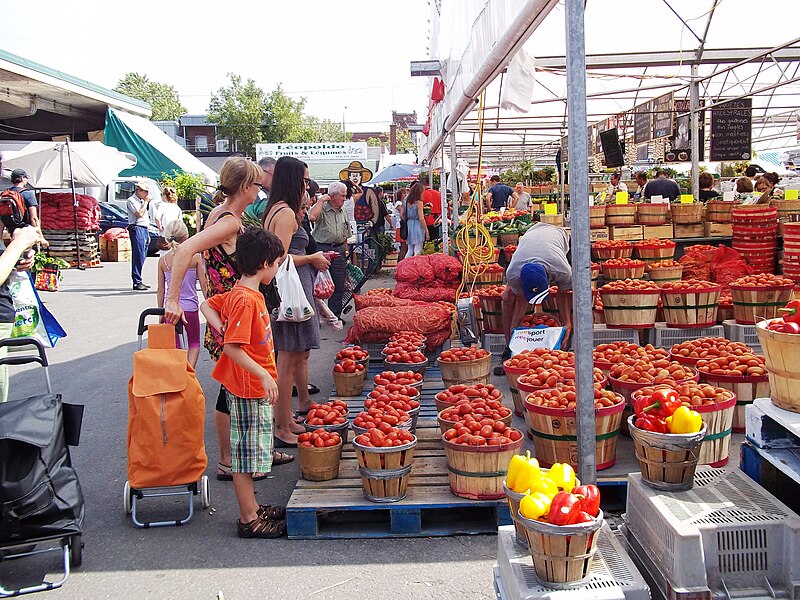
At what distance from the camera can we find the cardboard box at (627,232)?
36.4 ft

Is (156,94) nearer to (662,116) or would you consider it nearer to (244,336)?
(662,116)

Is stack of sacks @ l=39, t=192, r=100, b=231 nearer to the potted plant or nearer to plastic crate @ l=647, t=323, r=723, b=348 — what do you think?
the potted plant

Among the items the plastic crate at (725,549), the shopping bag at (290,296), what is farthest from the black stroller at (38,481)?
the plastic crate at (725,549)

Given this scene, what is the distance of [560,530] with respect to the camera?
2551 millimetres

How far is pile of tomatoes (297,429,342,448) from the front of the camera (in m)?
4.63

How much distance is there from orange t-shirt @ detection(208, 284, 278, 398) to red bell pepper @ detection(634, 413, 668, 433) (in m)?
2.09

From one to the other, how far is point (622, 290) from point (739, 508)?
4.54 m

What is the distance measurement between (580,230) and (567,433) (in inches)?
55.5

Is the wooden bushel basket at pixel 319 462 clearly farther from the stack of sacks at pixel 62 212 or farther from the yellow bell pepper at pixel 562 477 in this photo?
the stack of sacks at pixel 62 212

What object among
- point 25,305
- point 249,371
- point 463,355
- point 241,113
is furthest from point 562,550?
point 241,113

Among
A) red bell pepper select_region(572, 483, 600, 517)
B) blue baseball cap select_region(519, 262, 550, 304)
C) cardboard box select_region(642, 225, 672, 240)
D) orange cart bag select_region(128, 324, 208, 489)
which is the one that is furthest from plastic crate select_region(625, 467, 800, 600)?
cardboard box select_region(642, 225, 672, 240)

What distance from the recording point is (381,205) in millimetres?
16156

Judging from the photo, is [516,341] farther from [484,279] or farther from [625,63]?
[625,63]

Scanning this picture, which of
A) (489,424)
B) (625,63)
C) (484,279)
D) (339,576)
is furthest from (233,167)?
(625,63)
